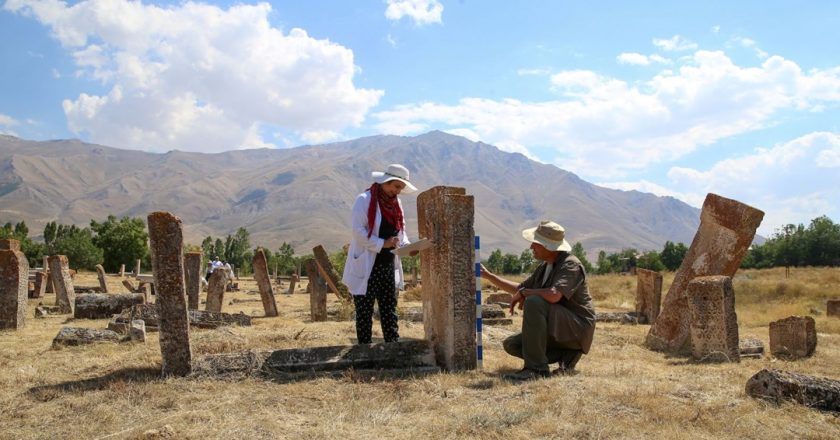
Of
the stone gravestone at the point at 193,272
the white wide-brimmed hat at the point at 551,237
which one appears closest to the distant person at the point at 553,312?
the white wide-brimmed hat at the point at 551,237

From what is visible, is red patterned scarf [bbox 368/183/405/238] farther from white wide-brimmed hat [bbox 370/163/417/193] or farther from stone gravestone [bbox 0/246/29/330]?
stone gravestone [bbox 0/246/29/330]

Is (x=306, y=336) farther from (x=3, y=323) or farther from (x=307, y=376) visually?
(x=3, y=323)

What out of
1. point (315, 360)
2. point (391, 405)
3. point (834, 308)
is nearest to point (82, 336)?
point (315, 360)

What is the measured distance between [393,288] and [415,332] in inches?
144

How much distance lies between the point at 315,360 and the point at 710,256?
6503mm

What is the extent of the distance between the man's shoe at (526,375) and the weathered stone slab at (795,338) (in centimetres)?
481

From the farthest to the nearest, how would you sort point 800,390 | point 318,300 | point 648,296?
1. point 648,296
2. point 318,300
3. point 800,390

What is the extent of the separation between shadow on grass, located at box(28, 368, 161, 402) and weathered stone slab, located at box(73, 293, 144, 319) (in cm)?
702

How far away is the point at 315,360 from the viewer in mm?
6441

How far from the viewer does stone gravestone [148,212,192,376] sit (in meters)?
6.27

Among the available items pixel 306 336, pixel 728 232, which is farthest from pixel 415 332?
pixel 728 232

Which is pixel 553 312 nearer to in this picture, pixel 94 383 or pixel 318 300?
pixel 94 383

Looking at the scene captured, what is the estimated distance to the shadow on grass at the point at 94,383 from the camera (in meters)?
5.69

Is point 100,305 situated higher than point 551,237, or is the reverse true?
point 551,237
